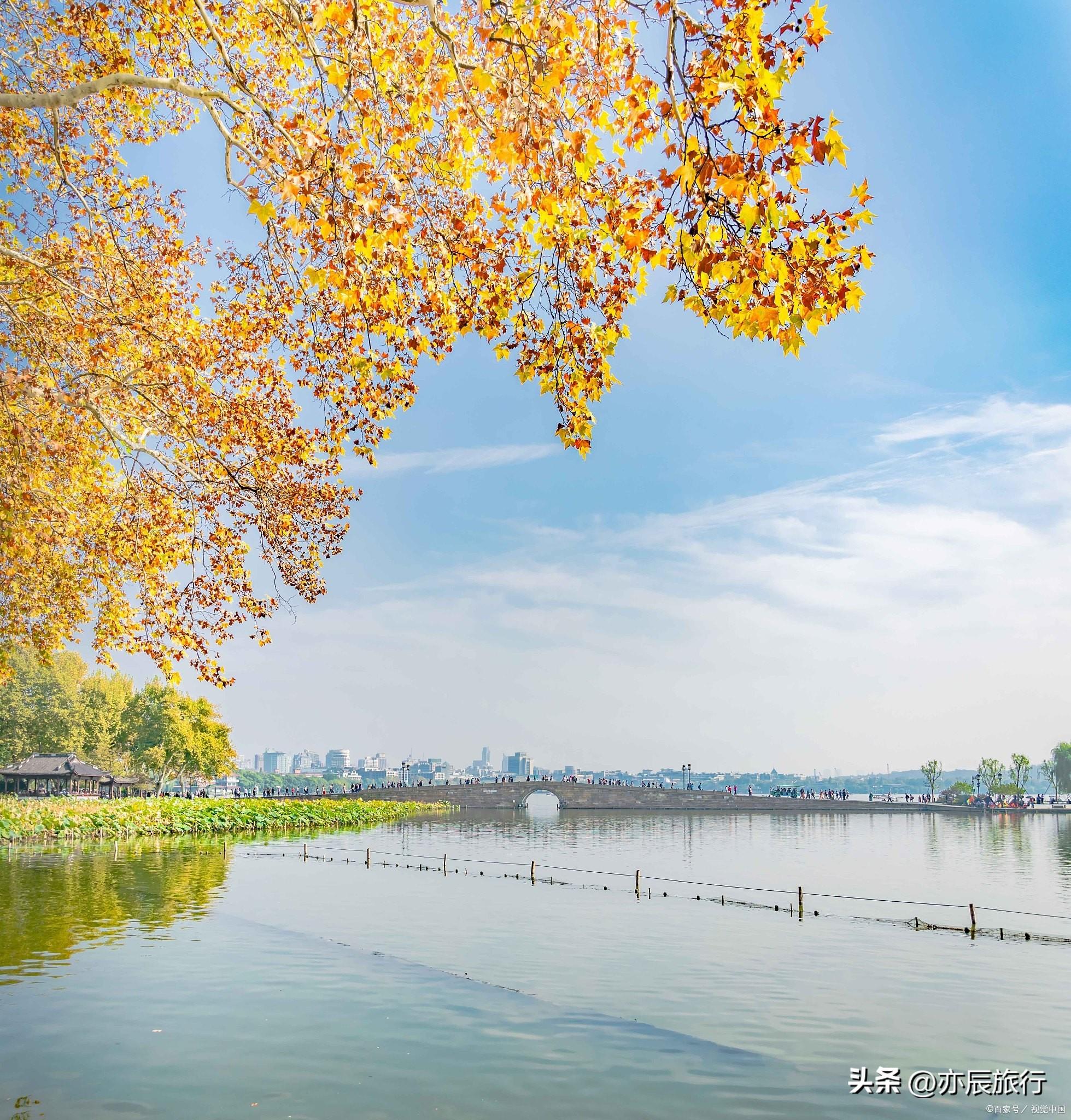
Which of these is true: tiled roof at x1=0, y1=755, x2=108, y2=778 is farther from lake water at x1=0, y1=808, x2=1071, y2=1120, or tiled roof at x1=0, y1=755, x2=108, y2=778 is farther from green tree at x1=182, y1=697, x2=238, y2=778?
lake water at x1=0, y1=808, x2=1071, y2=1120

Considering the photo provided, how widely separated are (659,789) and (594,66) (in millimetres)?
100520

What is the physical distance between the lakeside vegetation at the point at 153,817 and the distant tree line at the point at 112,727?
1660cm

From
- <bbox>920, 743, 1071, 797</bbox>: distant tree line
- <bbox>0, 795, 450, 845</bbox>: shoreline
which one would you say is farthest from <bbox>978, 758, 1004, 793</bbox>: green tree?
<bbox>0, 795, 450, 845</bbox>: shoreline

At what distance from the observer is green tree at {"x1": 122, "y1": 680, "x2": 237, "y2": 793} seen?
7475 centimetres

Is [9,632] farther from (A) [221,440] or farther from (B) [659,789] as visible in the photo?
(B) [659,789]

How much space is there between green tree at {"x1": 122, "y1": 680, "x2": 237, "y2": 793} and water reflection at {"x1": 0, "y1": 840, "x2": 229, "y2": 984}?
4227 cm

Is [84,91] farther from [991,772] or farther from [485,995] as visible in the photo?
[991,772]

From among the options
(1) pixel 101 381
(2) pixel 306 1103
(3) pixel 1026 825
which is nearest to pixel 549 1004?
(2) pixel 306 1103

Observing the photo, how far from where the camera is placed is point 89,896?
21.4 m

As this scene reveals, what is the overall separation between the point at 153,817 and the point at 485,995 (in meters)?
36.1

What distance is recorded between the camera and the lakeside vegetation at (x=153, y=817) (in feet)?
122

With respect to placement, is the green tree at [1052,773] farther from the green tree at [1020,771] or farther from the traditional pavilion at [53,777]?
the traditional pavilion at [53,777]

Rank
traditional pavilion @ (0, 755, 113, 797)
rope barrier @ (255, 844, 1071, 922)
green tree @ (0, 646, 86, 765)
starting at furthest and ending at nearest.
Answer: green tree @ (0, 646, 86, 765) → traditional pavilion @ (0, 755, 113, 797) → rope barrier @ (255, 844, 1071, 922)

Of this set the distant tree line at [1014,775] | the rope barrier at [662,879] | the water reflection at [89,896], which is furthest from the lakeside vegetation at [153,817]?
the distant tree line at [1014,775]
